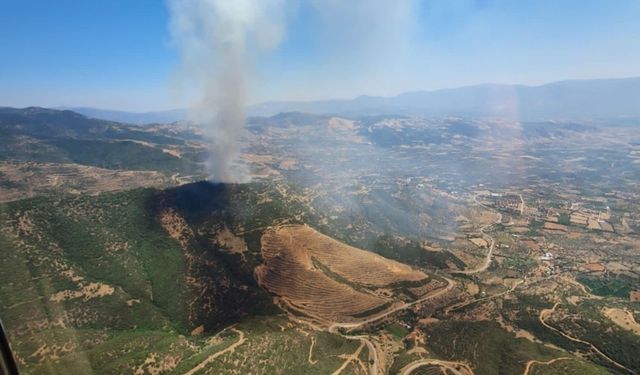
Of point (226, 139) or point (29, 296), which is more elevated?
point (226, 139)

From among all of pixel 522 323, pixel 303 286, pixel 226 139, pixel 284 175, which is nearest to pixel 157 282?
pixel 303 286

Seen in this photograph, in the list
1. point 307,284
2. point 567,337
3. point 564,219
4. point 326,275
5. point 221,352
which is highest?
point 221,352

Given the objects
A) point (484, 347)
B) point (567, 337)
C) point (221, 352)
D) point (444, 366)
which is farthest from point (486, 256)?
point (221, 352)

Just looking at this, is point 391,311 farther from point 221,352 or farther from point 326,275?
point 221,352

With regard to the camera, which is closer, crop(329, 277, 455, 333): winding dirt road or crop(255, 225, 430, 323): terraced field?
crop(329, 277, 455, 333): winding dirt road

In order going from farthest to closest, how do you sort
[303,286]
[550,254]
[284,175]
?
1. [284,175]
2. [550,254]
3. [303,286]

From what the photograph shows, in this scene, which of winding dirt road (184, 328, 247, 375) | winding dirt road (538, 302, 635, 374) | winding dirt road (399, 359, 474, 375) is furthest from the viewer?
winding dirt road (538, 302, 635, 374)

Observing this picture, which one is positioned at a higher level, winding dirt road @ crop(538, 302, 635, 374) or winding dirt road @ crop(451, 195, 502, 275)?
winding dirt road @ crop(538, 302, 635, 374)

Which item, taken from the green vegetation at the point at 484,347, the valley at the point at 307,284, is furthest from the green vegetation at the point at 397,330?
the green vegetation at the point at 484,347

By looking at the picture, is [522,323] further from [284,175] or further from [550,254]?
[284,175]

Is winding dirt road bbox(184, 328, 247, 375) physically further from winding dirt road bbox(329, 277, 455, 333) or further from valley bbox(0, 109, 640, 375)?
winding dirt road bbox(329, 277, 455, 333)

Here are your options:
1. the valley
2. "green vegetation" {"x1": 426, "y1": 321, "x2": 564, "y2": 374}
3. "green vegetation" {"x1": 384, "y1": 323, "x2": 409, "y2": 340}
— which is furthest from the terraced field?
"green vegetation" {"x1": 426, "y1": 321, "x2": 564, "y2": 374}
